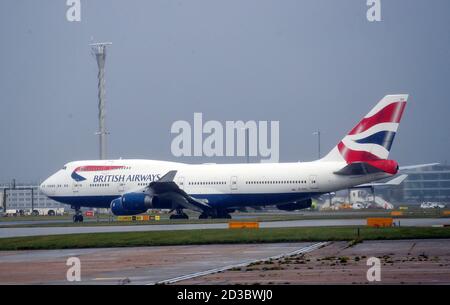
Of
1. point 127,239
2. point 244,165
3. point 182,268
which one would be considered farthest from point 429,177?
point 182,268

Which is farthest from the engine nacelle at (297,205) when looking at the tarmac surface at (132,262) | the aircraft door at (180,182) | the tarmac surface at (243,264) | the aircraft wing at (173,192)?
the tarmac surface at (132,262)

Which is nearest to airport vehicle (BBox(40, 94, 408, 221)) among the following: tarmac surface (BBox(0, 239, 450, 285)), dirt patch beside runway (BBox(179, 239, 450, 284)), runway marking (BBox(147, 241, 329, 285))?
tarmac surface (BBox(0, 239, 450, 285))

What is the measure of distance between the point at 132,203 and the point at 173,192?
4.14m

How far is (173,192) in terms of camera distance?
6775 centimetres

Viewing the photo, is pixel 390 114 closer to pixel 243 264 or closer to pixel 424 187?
pixel 243 264

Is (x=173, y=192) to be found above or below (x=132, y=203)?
above

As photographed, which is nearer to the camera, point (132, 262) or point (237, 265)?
point (237, 265)

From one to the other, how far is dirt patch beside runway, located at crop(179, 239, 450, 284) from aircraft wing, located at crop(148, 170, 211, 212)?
3665cm

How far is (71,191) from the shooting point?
244 ft

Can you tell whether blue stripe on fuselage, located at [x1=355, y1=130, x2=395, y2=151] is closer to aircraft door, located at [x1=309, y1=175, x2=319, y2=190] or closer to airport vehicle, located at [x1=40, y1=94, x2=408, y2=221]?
airport vehicle, located at [x1=40, y1=94, x2=408, y2=221]

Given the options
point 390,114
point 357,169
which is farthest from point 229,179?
point 390,114

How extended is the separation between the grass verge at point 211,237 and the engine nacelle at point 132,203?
21.6 meters
